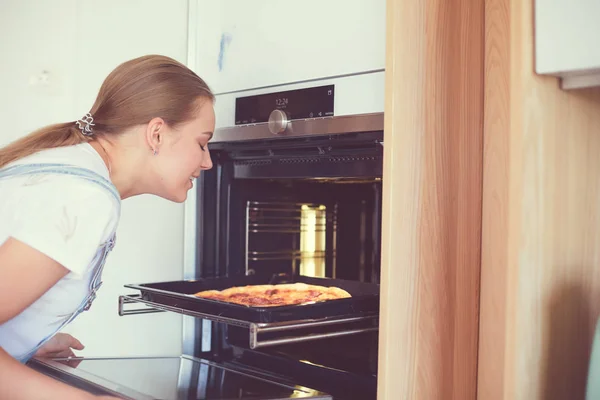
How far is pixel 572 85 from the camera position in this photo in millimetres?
1168

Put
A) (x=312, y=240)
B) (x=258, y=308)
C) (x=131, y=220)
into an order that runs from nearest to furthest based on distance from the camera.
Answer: (x=258, y=308) < (x=312, y=240) < (x=131, y=220)

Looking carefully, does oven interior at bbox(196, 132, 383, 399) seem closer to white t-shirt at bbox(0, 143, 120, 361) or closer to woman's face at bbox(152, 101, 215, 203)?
woman's face at bbox(152, 101, 215, 203)

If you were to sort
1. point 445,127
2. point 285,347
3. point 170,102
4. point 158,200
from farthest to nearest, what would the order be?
point 158,200, point 285,347, point 170,102, point 445,127

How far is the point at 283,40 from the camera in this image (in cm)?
165

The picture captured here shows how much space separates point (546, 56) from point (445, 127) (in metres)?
0.21

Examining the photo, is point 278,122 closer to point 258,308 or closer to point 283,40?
point 283,40

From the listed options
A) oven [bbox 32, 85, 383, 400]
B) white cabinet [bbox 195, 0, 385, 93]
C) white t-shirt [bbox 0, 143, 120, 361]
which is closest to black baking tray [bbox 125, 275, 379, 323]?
oven [bbox 32, 85, 383, 400]

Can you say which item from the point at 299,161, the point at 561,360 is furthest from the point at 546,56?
the point at 299,161

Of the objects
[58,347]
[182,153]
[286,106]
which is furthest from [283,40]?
[58,347]

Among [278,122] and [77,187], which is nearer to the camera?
[77,187]

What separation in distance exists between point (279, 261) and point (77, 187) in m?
0.82

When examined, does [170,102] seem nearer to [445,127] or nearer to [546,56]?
[445,127]

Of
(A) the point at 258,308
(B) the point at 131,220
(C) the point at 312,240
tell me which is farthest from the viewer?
(B) the point at 131,220

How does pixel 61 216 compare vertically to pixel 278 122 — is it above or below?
below
